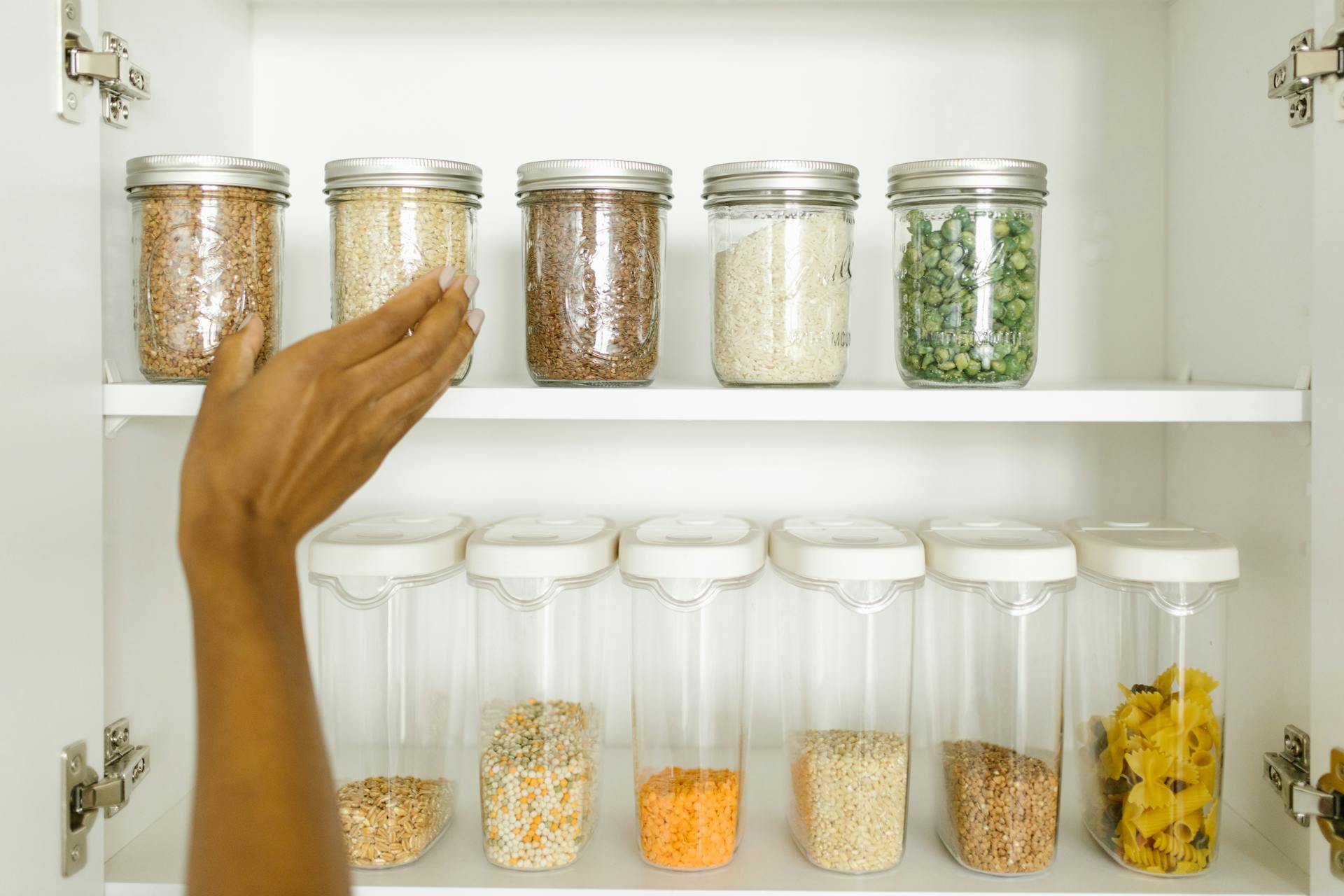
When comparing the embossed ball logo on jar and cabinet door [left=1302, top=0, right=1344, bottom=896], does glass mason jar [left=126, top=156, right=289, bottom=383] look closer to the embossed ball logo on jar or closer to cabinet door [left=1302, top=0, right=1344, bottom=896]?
the embossed ball logo on jar

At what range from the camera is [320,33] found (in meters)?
1.16

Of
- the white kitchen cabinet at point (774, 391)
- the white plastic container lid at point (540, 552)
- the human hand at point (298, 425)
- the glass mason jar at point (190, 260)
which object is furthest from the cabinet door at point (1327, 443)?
the glass mason jar at point (190, 260)

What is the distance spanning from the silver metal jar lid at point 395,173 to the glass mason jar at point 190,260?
0.21 ft

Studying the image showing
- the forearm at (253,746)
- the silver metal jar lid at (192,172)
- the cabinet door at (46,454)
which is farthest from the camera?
the silver metal jar lid at (192,172)

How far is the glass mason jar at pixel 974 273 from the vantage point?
2.86ft

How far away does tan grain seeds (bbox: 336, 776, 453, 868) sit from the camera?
901mm

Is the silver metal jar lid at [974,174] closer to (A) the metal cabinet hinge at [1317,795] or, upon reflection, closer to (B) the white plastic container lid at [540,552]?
(B) the white plastic container lid at [540,552]

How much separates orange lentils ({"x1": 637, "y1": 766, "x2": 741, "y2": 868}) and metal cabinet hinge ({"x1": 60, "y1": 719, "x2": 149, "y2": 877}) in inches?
17.0

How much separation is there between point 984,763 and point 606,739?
1.38 feet

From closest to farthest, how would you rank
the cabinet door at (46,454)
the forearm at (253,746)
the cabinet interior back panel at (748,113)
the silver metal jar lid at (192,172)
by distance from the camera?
1. the forearm at (253,746)
2. the cabinet door at (46,454)
3. the silver metal jar lid at (192,172)
4. the cabinet interior back panel at (748,113)

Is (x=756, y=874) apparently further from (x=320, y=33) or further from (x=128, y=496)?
(x=320, y=33)

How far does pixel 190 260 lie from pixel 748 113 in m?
0.59

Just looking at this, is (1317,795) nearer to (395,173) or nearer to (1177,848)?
(1177,848)

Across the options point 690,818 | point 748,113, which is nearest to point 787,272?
point 748,113
